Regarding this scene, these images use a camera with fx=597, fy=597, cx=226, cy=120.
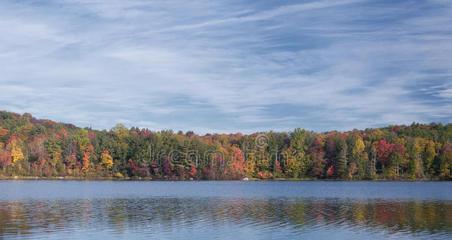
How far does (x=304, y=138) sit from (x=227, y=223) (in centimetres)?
11614

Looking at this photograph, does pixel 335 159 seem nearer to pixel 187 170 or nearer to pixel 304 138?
pixel 304 138

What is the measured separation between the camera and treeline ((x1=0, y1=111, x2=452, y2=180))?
14312 centimetres

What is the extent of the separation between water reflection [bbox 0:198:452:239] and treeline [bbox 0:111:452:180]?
299ft

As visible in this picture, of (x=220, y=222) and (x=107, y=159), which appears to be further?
(x=107, y=159)

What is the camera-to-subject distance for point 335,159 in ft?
479

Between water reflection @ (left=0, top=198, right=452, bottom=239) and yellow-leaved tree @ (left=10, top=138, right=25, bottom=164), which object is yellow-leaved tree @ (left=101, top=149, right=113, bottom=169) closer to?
yellow-leaved tree @ (left=10, top=138, right=25, bottom=164)

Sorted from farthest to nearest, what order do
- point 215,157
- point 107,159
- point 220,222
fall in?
point 215,157, point 107,159, point 220,222

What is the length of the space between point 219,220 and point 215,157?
352 ft

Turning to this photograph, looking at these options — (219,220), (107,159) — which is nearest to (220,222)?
(219,220)

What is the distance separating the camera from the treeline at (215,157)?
143 metres

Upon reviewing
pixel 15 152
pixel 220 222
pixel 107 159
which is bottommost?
pixel 220 222

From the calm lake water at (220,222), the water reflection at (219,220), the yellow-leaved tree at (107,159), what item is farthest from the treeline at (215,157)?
the calm lake water at (220,222)

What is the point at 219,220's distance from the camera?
39.8 metres

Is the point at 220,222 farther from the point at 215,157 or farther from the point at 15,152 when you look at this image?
the point at 15,152
